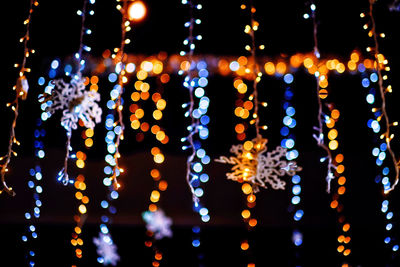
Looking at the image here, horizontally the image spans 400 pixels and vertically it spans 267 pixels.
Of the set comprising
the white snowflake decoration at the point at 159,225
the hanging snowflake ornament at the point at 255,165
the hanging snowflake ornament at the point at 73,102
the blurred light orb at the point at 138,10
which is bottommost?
the white snowflake decoration at the point at 159,225

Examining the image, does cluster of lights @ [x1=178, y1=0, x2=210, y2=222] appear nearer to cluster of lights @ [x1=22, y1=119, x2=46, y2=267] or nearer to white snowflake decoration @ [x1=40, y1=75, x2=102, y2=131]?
white snowflake decoration @ [x1=40, y1=75, x2=102, y2=131]

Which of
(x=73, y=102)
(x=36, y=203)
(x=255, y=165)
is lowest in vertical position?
(x=36, y=203)

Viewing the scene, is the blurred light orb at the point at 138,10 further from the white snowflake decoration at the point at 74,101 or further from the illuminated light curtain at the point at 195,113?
the white snowflake decoration at the point at 74,101

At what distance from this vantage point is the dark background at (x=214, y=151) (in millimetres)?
2414

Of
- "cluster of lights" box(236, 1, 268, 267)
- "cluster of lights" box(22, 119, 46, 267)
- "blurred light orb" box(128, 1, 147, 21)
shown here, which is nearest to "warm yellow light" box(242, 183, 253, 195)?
"cluster of lights" box(236, 1, 268, 267)

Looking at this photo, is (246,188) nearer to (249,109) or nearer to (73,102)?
(249,109)

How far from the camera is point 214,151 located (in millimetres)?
3309

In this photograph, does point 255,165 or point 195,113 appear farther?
point 195,113

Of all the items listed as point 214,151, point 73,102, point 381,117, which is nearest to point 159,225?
point 214,151

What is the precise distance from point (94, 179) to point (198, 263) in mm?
1532

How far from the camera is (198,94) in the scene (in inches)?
82.5

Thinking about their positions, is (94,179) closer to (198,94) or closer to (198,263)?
(198,263)

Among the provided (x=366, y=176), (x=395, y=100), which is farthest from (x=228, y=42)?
(x=366, y=176)

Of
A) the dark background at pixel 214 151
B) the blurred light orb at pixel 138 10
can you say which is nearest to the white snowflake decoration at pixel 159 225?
the dark background at pixel 214 151
